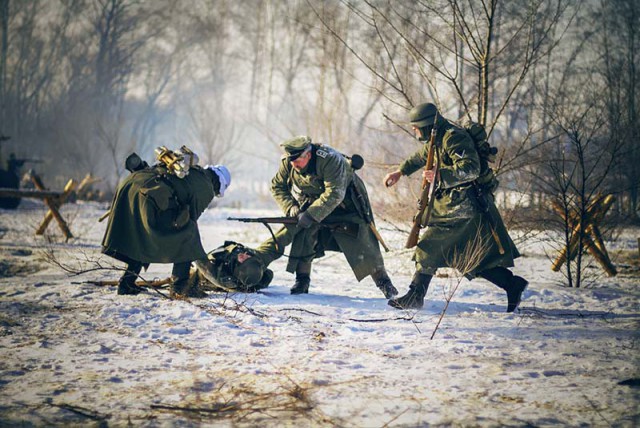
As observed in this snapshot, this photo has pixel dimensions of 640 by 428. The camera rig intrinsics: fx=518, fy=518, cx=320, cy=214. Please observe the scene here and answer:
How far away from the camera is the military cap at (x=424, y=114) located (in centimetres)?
424

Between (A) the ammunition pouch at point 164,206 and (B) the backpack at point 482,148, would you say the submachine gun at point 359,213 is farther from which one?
(B) the backpack at point 482,148

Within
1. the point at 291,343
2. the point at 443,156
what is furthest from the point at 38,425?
the point at 443,156

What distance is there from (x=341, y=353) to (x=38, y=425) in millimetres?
1607

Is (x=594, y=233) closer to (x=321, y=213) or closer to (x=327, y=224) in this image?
(x=327, y=224)

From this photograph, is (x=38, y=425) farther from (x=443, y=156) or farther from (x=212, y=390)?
(x=443, y=156)

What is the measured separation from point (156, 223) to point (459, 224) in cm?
245

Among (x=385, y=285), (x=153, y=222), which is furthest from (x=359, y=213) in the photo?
(x=153, y=222)

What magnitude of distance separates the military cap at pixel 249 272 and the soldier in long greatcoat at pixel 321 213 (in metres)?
0.19

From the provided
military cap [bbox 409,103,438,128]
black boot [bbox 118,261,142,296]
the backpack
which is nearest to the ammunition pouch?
black boot [bbox 118,261,142,296]

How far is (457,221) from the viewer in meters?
4.15

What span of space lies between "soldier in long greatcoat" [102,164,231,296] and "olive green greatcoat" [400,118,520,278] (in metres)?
1.93

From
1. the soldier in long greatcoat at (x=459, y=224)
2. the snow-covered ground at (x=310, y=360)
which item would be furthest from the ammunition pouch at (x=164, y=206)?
the soldier in long greatcoat at (x=459, y=224)

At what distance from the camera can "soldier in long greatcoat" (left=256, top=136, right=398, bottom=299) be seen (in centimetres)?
459

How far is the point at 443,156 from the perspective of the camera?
425 centimetres
